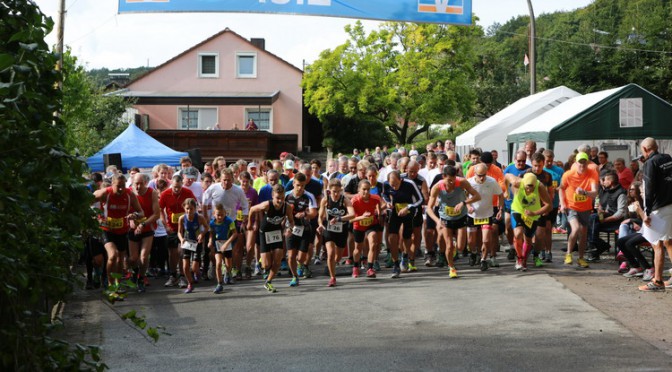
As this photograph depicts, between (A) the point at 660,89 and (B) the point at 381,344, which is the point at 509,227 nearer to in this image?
(B) the point at 381,344

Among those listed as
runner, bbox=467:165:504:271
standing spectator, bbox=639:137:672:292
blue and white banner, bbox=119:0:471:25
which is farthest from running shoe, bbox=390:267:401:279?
blue and white banner, bbox=119:0:471:25

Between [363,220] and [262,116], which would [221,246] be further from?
[262,116]

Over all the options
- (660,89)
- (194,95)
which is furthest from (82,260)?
(194,95)

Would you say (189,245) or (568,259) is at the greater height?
(189,245)

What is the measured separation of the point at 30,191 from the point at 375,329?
6.09 meters

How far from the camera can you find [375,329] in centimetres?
912

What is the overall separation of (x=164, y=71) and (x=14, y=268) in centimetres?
5289

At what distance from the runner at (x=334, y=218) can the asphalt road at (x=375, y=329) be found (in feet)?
2.13

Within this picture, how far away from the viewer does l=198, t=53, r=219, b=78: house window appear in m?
55.1

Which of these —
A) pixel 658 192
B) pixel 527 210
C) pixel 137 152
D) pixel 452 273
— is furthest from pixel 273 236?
pixel 137 152

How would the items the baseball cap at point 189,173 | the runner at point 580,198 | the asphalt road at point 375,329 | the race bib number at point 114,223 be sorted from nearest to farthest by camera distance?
1. the asphalt road at point 375,329
2. the race bib number at point 114,223
3. the runner at point 580,198
4. the baseball cap at point 189,173

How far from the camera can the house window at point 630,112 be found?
20438 mm

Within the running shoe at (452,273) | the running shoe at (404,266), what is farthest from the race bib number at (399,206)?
the running shoe at (452,273)

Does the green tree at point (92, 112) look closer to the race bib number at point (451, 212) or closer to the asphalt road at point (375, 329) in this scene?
the race bib number at point (451, 212)
